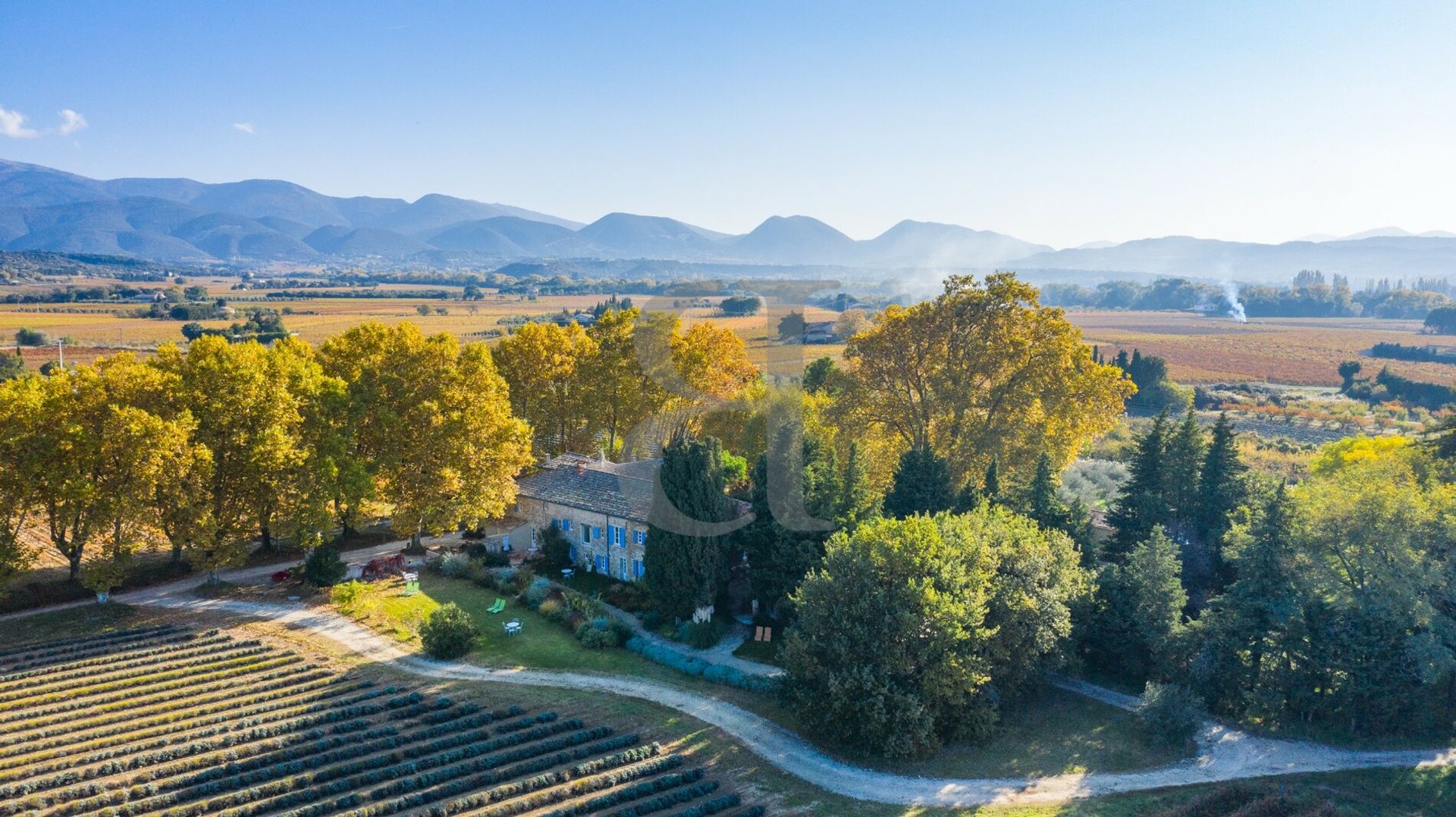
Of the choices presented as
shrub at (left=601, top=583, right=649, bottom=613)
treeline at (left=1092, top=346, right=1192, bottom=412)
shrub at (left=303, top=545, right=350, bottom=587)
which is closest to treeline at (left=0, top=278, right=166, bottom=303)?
shrub at (left=303, top=545, right=350, bottom=587)

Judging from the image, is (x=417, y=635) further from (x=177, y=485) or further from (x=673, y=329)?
(x=673, y=329)

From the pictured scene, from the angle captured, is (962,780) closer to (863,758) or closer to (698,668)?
(863,758)

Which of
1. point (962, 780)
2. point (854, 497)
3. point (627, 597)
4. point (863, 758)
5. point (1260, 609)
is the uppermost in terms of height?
point (854, 497)

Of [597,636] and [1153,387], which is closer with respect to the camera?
[597,636]

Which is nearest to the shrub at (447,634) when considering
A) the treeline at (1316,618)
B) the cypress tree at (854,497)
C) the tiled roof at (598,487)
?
the tiled roof at (598,487)

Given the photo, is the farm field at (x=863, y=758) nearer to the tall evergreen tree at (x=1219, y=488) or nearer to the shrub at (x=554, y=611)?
the shrub at (x=554, y=611)

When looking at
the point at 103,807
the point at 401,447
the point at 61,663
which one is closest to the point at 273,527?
the point at 401,447

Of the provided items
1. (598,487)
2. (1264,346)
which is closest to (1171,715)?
(598,487)
